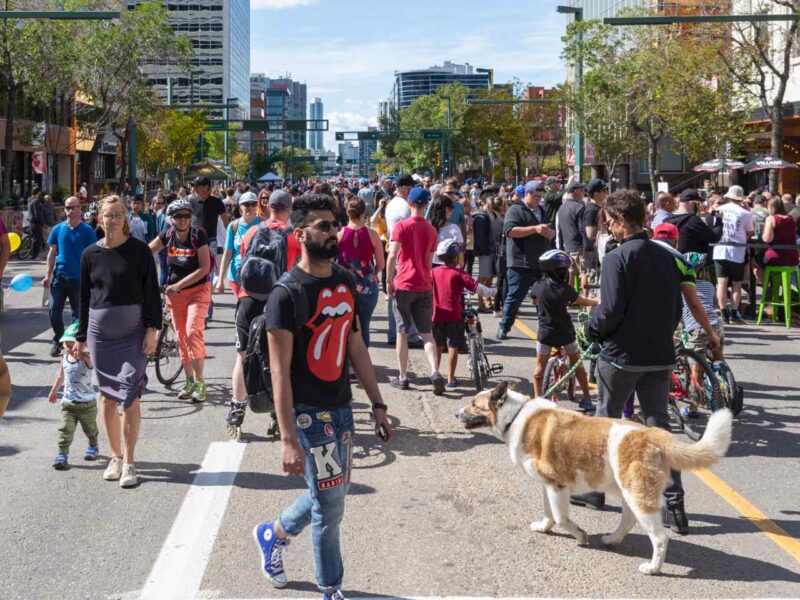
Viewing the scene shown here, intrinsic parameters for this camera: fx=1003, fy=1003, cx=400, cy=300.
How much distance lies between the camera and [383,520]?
6.02 metres

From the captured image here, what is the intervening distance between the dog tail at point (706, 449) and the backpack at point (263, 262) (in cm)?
360

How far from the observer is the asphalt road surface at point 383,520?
504 centimetres

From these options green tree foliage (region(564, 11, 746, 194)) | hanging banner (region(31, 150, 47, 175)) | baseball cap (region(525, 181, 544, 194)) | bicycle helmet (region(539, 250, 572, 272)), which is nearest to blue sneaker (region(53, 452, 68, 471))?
bicycle helmet (region(539, 250, 572, 272))

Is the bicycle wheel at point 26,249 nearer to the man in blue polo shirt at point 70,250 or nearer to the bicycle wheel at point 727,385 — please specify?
the man in blue polo shirt at point 70,250

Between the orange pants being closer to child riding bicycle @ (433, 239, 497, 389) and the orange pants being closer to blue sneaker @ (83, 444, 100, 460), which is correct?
blue sneaker @ (83, 444, 100, 460)

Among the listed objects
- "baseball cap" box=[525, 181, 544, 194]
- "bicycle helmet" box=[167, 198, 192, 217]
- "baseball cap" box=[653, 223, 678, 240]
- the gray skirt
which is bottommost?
the gray skirt

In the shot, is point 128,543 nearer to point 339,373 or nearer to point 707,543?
point 339,373

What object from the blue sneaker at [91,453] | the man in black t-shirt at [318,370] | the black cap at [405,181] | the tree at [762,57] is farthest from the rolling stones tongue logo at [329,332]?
the tree at [762,57]

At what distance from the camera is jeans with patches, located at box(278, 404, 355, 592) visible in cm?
441

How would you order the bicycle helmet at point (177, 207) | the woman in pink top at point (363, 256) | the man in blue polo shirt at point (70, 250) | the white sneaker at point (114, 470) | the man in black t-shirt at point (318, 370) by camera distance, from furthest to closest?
1. the man in blue polo shirt at point (70, 250)
2. the woman in pink top at point (363, 256)
3. the bicycle helmet at point (177, 207)
4. the white sneaker at point (114, 470)
5. the man in black t-shirt at point (318, 370)

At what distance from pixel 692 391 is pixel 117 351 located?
4677 mm

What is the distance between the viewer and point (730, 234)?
47.8ft

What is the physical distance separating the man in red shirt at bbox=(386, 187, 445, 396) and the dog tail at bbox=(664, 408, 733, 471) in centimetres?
476

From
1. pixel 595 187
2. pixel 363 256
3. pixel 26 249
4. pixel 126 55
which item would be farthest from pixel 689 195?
pixel 126 55
